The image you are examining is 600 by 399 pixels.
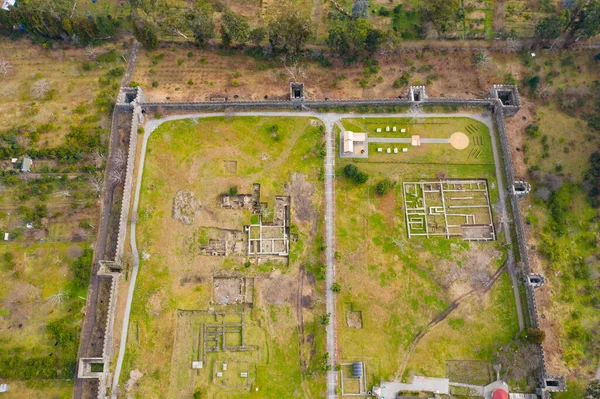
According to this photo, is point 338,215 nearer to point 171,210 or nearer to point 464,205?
point 464,205

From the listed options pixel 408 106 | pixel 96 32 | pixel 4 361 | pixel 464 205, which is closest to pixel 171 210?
pixel 4 361

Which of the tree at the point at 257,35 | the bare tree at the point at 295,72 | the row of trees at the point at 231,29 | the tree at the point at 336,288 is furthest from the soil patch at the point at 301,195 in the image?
the tree at the point at 257,35

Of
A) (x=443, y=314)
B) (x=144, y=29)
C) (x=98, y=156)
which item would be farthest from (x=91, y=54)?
(x=443, y=314)

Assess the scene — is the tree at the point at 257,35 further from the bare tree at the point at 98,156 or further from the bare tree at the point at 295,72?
the bare tree at the point at 98,156

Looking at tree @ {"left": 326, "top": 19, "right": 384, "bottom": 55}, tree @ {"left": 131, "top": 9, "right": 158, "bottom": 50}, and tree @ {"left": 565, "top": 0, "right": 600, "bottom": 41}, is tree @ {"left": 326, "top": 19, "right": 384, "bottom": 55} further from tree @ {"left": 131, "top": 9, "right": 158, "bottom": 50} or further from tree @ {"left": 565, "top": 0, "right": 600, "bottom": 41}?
tree @ {"left": 565, "top": 0, "right": 600, "bottom": 41}

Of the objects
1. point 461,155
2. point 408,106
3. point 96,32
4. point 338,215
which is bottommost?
point 338,215

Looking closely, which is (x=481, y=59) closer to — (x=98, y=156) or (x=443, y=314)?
(x=443, y=314)

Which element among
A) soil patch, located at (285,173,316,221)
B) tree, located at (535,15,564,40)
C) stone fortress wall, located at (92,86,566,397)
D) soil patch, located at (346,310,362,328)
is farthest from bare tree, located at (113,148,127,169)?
tree, located at (535,15,564,40)
